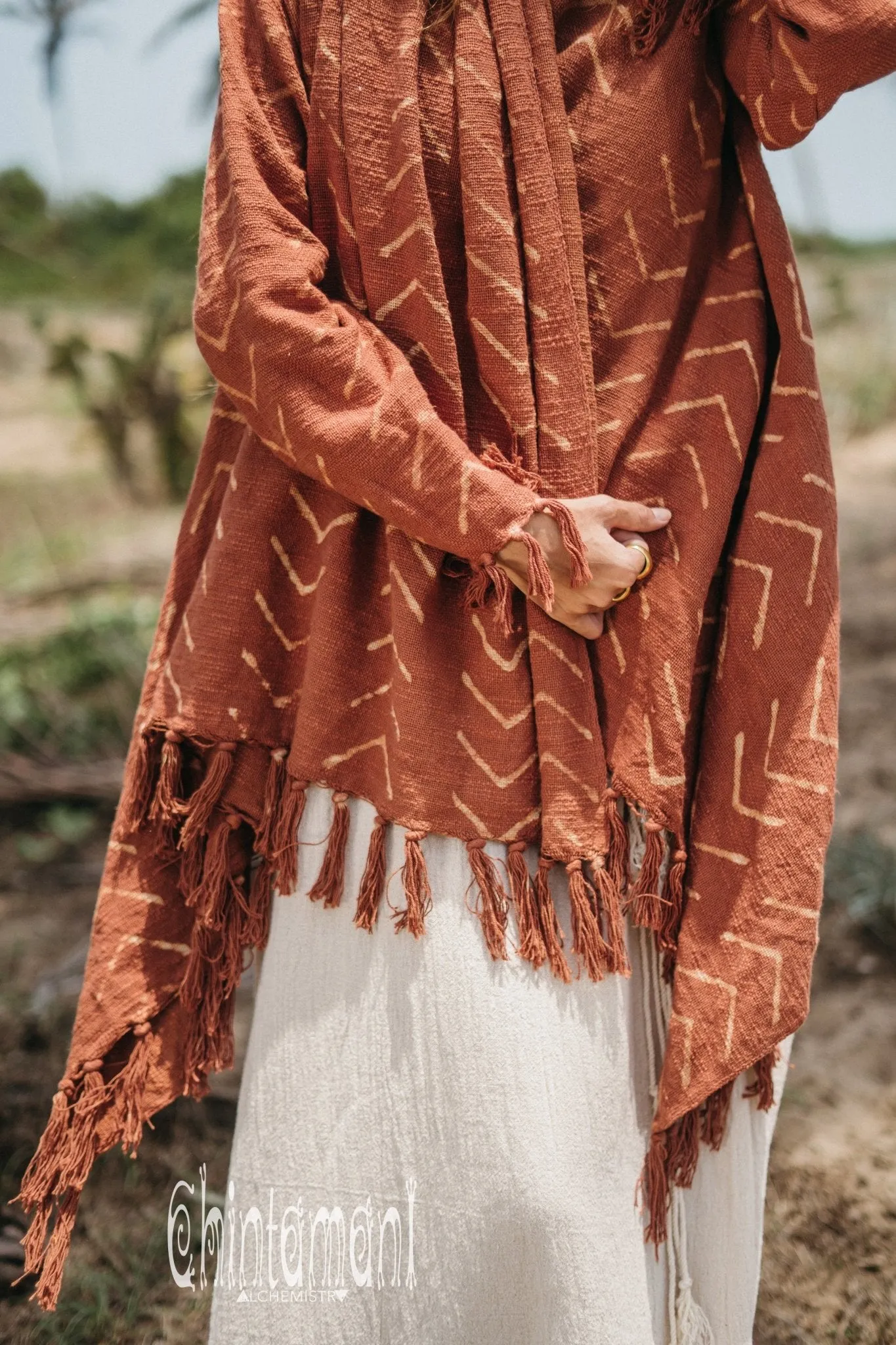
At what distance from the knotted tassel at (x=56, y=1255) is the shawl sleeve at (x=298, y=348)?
986 millimetres

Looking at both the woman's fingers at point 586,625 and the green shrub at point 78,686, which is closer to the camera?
→ the woman's fingers at point 586,625

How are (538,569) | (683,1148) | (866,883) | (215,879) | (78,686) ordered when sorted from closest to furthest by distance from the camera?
(538,569), (683,1148), (215,879), (866,883), (78,686)

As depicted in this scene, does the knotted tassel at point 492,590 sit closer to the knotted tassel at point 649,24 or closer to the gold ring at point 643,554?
the gold ring at point 643,554

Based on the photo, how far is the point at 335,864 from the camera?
4.12ft

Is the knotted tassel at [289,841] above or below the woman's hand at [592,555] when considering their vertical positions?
below

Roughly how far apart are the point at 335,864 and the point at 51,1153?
0.56 metres

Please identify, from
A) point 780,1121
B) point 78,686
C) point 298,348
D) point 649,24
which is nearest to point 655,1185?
point 298,348

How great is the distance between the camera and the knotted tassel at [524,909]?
1188 mm

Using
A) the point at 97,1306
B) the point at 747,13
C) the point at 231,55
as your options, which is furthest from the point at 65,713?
the point at 747,13

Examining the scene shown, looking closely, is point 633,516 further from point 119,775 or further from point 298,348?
point 119,775

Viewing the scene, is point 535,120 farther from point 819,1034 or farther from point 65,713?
point 65,713

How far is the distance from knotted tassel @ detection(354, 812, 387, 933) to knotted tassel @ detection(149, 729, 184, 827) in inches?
10.6

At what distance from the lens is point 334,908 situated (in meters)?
1.27

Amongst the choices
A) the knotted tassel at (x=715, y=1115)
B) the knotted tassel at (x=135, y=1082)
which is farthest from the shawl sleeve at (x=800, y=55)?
the knotted tassel at (x=135, y=1082)
